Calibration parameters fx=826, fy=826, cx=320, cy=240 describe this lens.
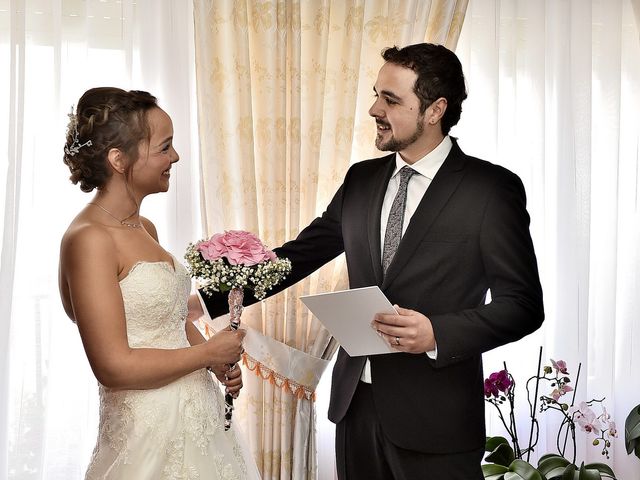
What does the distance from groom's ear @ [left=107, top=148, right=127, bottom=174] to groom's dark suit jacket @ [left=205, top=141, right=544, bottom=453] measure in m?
0.85

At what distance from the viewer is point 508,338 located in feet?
8.59

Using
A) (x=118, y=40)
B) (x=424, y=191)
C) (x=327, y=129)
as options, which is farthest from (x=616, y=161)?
(x=118, y=40)

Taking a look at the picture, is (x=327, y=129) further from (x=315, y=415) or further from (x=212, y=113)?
(x=315, y=415)

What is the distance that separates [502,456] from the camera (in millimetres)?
3855

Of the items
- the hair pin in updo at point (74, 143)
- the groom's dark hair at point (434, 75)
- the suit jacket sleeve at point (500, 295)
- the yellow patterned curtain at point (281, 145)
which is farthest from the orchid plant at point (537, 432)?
the hair pin in updo at point (74, 143)

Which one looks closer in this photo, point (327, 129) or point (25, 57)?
point (25, 57)

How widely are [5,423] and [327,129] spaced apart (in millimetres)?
1904

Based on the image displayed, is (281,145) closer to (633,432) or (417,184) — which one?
(417,184)

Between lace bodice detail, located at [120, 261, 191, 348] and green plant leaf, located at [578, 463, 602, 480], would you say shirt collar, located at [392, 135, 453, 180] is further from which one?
green plant leaf, located at [578, 463, 602, 480]

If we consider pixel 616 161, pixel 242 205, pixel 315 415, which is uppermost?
pixel 616 161

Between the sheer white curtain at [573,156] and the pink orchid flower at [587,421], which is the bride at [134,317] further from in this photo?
the sheer white curtain at [573,156]

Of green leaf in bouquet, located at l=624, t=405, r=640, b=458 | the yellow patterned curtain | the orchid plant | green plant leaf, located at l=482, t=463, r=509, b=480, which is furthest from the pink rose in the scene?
green leaf in bouquet, located at l=624, t=405, r=640, b=458

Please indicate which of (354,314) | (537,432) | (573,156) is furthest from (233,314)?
(573,156)

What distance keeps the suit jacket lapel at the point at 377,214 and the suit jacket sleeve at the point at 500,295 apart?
0.99ft
